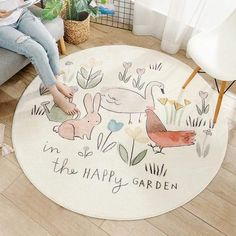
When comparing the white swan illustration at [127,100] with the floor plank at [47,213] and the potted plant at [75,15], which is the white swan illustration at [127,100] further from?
the floor plank at [47,213]

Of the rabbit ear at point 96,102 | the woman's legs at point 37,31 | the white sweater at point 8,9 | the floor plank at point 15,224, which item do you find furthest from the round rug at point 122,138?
the white sweater at point 8,9

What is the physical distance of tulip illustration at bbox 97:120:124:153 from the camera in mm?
1812

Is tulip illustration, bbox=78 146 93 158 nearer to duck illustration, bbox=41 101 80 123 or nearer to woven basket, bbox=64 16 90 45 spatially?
duck illustration, bbox=41 101 80 123

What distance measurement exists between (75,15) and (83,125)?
87 cm

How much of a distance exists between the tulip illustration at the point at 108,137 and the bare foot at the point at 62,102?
0.23 metres

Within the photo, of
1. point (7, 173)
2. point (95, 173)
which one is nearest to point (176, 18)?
point (95, 173)

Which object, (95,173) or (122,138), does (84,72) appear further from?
(95,173)

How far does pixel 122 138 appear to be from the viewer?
186 centimetres

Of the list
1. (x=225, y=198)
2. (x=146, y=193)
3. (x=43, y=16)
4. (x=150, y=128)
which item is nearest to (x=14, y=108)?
(x=43, y=16)

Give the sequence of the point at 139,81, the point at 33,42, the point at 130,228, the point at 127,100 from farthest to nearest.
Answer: the point at 139,81, the point at 127,100, the point at 33,42, the point at 130,228

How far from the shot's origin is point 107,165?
175 centimetres

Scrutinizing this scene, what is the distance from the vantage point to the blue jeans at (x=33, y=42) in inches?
70.5

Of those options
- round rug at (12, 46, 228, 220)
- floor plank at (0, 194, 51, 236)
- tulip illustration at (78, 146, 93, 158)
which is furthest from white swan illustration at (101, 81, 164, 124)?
floor plank at (0, 194, 51, 236)

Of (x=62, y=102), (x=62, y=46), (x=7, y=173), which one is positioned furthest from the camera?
(x=62, y=46)
